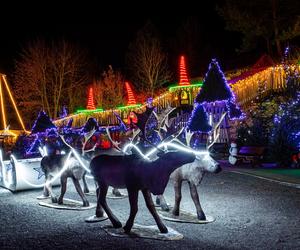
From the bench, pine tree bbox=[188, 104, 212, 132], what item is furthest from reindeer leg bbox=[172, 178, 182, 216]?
pine tree bbox=[188, 104, 212, 132]

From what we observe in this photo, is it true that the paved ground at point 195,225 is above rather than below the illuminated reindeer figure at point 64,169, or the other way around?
below

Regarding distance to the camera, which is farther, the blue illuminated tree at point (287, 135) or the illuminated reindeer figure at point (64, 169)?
the blue illuminated tree at point (287, 135)

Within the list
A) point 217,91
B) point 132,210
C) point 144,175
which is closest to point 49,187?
point 132,210

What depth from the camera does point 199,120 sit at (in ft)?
76.5

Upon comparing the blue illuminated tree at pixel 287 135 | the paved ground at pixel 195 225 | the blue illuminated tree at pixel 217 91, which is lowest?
the paved ground at pixel 195 225

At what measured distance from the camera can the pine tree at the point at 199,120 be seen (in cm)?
2306

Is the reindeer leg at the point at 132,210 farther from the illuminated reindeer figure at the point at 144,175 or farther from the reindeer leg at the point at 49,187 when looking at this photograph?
the reindeer leg at the point at 49,187

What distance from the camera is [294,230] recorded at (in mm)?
7895

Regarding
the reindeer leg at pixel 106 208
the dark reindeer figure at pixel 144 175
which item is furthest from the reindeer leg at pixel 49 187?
the dark reindeer figure at pixel 144 175

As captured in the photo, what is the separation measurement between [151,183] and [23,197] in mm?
6234

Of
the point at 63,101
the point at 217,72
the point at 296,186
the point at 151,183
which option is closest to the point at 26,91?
the point at 63,101

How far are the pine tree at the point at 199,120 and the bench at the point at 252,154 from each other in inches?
120

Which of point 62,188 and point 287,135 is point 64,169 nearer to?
point 62,188

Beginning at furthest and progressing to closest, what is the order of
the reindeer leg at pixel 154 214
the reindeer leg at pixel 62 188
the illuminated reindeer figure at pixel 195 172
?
the reindeer leg at pixel 62 188 < the illuminated reindeer figure at pixel 195 172 < the reindeer leg at pixel 154 214
